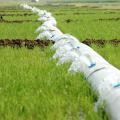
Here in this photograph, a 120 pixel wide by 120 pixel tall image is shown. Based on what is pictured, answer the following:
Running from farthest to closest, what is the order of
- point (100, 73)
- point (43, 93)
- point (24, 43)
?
point (24, 43) < point (100, 73) < point (43, 93)

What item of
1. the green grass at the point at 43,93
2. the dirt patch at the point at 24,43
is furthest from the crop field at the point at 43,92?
the dirt patch at the point at 24,43

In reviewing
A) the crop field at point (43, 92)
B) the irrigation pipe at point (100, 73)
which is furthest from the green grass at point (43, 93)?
the irrigation pipe at point (100, 73)

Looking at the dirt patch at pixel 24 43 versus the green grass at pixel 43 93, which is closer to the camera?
the green grass at pixel 43 93

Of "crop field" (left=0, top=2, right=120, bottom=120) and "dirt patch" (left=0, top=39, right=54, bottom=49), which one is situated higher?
"crop field" (left=0, top=2, right=120, bottom=120)

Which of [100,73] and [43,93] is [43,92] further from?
[100,73]

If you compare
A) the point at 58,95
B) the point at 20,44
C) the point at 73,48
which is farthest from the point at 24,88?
the point at 20,44

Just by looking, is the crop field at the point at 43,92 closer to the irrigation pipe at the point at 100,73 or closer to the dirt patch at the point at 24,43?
the irrigation pipe at the point at 100,73

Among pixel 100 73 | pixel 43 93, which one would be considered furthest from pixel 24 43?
pixel 43 93

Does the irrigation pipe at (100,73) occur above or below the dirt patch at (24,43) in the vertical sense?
above

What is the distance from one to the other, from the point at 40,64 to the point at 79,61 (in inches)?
35.9

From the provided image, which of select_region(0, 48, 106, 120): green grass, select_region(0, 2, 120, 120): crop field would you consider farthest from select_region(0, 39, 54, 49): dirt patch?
select_region(0, 48, 106, 120): green grass

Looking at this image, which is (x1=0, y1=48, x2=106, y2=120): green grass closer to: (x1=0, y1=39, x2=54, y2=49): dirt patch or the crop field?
the crop field

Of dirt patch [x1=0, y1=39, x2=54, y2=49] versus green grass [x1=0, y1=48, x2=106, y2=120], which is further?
dirt patch [x1=0, y1=39, x2=54, y2=49]

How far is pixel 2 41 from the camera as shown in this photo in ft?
29.2
